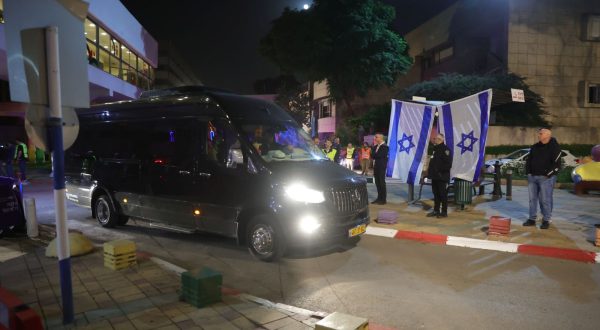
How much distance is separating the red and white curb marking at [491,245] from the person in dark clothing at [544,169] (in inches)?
62.4

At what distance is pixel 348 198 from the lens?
662cm

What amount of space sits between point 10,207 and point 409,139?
9.28m

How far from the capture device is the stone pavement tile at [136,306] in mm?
4250

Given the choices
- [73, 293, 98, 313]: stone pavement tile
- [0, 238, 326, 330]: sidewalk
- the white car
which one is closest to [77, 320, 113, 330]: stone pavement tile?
[0, 238, 326, 330]: sidewalk

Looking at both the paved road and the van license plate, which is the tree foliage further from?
the van license plate

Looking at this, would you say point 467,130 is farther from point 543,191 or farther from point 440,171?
point 543,191

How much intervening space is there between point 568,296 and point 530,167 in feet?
12.7

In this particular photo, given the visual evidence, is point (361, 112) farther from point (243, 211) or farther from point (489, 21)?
point (243, 211)

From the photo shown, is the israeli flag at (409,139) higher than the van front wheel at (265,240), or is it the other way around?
the israeli flag at (409,139)

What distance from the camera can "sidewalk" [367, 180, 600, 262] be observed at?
7.52 m

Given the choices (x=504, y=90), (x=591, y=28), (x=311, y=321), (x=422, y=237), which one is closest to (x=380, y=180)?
(x=422, y=237)

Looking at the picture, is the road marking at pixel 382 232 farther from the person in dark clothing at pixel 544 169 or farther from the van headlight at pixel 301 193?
the person in dark clothing at pixel 544 169

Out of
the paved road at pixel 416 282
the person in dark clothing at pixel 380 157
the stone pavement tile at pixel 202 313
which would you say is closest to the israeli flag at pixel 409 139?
the person in dark clothing at pixel 380 157

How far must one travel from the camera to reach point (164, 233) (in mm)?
8430
